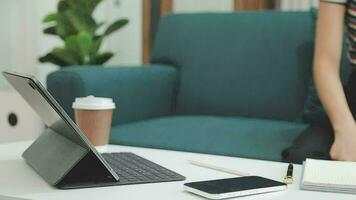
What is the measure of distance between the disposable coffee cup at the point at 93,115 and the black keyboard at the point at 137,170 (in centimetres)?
14

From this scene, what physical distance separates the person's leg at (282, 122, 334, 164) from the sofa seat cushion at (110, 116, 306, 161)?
7 cm

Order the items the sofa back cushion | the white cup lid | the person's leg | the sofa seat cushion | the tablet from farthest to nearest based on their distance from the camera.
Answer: the sofa back cushion
the sofa seat cushion
the person's leg
the white cup lid
the tablet

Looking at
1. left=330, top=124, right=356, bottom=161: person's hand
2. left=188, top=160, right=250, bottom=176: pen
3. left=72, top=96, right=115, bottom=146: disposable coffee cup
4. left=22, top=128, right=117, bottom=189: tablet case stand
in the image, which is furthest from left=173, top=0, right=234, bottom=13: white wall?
left=22, top=128, right=117, bottom=189: tablet case stand

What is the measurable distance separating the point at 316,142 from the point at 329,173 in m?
0.50

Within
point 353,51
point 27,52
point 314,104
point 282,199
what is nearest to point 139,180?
point 282,199

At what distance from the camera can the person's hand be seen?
4.19 ft

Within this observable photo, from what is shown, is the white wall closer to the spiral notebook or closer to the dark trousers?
the dark trousers

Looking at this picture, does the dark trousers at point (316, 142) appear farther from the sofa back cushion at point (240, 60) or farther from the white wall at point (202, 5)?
the white wall at point (202, 5)

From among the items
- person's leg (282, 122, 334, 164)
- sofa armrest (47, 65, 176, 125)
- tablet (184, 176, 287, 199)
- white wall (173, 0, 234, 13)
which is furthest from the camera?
white wall (173, 0, 234, 13)

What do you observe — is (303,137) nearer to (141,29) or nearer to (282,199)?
(282,199)

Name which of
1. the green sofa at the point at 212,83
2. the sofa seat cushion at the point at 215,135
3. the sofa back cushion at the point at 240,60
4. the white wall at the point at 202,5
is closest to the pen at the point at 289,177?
the sofa seat cushion at the point at 215,135

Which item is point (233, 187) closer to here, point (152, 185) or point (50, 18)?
point (152, 185)

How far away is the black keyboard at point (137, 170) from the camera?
89 cm

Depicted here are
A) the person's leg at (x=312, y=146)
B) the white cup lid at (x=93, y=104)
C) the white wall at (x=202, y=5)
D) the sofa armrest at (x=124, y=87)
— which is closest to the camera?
the white cup lid at (x=93, y=104)
